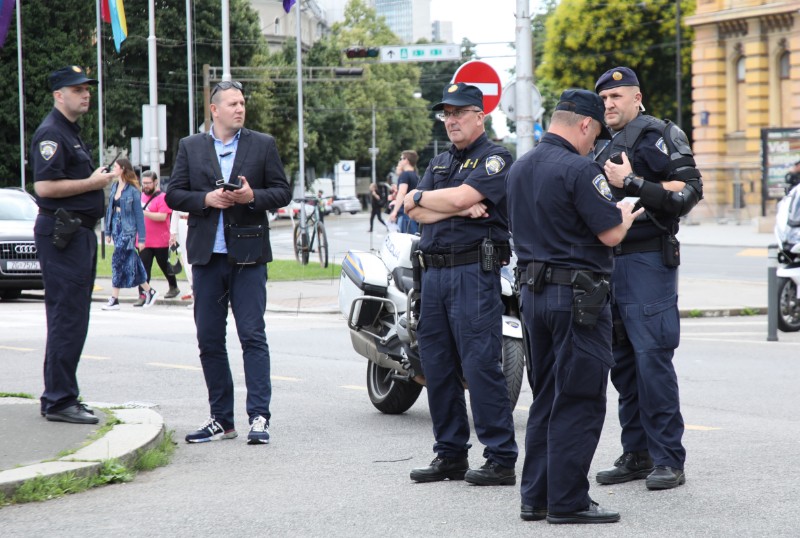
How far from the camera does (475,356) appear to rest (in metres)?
6.35

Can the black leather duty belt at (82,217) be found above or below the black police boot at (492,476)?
above

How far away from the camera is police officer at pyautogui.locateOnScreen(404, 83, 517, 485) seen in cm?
631

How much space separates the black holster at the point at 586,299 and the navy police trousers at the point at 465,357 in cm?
108

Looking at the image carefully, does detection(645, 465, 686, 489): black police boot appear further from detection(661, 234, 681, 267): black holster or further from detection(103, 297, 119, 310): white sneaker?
detection(103, 297, 119, 310): white sneaker

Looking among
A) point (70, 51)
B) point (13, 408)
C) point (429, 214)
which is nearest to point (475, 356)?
point (429, 214)

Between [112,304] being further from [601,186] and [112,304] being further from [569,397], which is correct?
[601,186]

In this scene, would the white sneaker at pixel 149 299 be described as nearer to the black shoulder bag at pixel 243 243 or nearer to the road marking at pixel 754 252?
the black shoulder bag at pixel 243 243

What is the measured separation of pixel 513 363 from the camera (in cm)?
763

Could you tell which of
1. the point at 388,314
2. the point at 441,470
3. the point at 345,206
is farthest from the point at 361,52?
the point at 345,206

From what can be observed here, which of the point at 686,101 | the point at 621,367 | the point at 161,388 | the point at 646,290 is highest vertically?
the point at 686,101

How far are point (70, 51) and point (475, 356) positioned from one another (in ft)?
168

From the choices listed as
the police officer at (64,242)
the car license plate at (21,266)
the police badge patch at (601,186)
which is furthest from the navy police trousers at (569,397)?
the car license plate at (21,266)

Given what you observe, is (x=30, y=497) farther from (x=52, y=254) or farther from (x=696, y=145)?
(x=696, y=145)

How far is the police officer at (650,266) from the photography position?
6.18 meters
